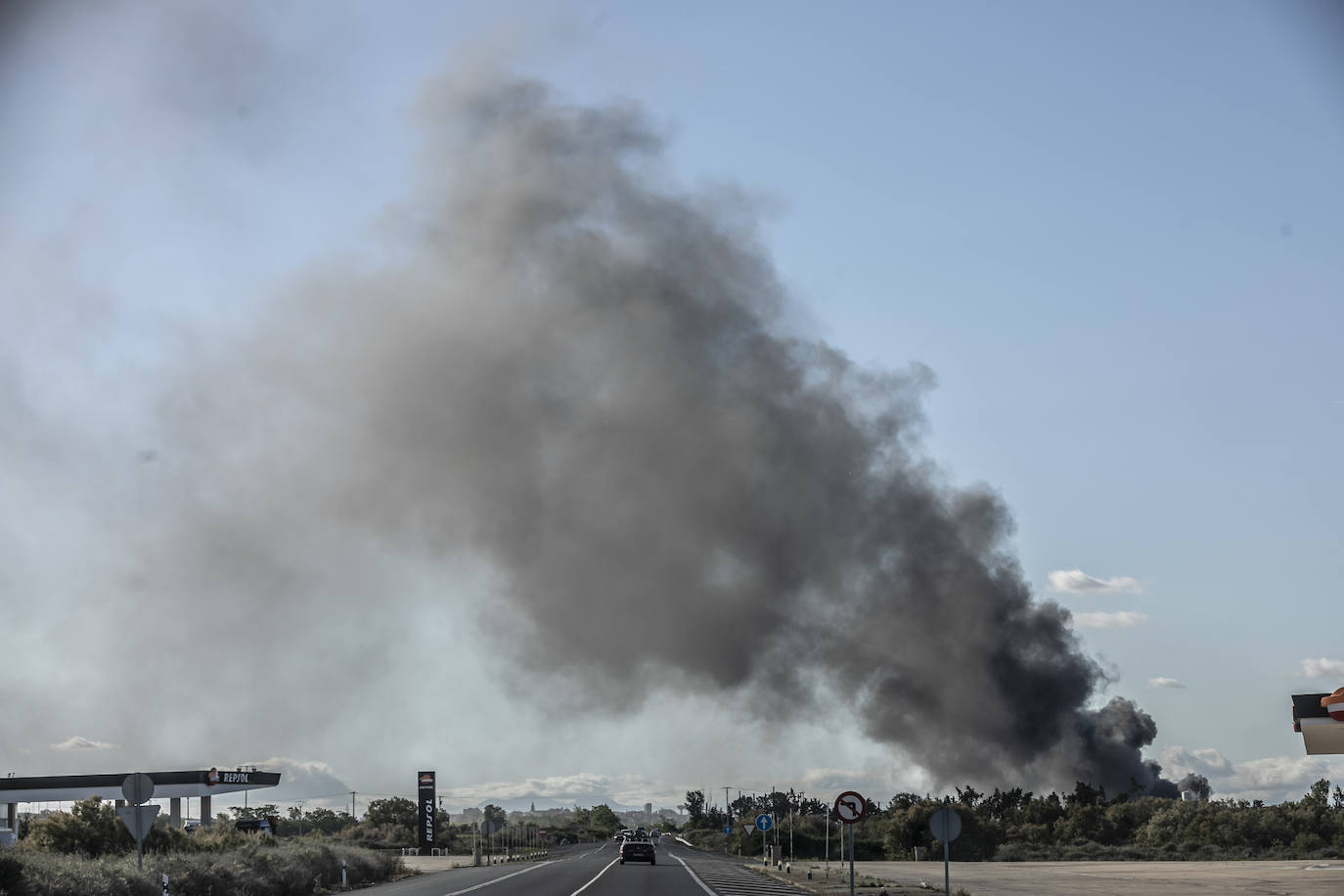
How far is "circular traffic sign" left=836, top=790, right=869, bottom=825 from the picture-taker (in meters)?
31.1

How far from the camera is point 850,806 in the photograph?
31.4m

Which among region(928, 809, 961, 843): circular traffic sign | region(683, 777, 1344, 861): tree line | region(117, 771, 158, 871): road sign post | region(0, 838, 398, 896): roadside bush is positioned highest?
region(117, 771, 158, 871): road sign post

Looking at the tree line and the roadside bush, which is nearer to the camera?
the roadside bush

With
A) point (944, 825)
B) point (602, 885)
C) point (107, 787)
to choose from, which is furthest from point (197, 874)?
point (107, 787)

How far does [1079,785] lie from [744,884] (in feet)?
254

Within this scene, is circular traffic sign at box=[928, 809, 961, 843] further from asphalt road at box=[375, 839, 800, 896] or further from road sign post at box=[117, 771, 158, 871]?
road sign post at box=[117, 771, 158, 871]

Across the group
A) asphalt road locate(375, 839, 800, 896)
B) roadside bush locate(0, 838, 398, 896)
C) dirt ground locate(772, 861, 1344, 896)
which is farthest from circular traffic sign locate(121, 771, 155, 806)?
dirt ground locate(772, 861, 1344, 896)

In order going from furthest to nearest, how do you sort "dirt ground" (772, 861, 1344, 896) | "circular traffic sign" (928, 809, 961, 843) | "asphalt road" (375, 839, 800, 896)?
"dirt ground" (772, 861, 1344, 896), "asphalt road" (375, 839, 800, 896), "circular traffic sign" (928, 809, 961, 843)

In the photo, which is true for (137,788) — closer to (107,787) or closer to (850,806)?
(850,806)

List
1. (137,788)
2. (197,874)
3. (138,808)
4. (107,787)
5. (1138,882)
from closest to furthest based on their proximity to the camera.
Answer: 1. (138,808)
2. (137,788)
3. (197,874)
4. (1138,882)
5. (107,787)

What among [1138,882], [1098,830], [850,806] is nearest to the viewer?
[850,806]

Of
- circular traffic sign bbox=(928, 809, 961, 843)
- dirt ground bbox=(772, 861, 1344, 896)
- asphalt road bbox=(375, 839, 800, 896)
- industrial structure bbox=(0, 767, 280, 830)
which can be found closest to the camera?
circular traffic sign bbox=(928, 809, 961, 843)

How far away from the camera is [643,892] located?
128 feet

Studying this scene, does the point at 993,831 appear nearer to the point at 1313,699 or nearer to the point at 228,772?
the point at 228,772
